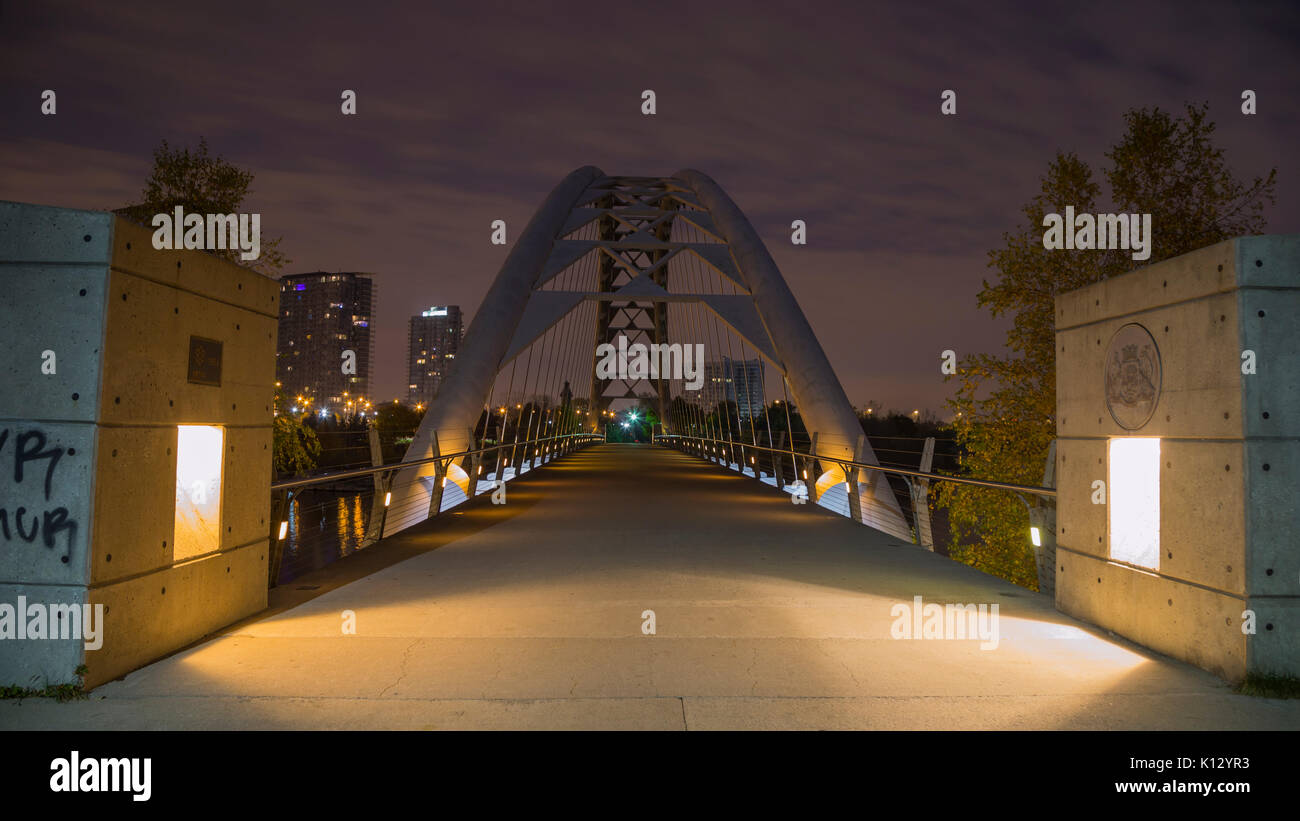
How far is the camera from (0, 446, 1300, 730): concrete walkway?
3113mm

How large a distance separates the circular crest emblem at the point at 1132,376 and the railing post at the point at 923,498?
4.10 m

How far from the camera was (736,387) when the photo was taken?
85.7 feet

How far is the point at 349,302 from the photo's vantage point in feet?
450

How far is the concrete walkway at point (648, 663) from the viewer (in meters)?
3.11

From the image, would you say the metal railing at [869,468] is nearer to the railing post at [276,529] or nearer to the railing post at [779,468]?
the railing post at [779,468]

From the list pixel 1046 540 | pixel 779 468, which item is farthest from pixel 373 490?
pixel 779 468

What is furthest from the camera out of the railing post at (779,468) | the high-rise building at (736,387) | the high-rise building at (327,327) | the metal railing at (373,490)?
the high-rise building at (327,327)

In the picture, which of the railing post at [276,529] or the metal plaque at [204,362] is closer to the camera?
the metal plaque at [204,362]

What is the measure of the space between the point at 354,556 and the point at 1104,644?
5.70 m

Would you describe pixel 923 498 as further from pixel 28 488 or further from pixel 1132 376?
pixel 28 488

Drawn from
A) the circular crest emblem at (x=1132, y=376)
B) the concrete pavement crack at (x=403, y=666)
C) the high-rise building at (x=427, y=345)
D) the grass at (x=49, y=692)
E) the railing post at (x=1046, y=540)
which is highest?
the high-rise building at (x=427, y=345)

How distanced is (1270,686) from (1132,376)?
1.53 m

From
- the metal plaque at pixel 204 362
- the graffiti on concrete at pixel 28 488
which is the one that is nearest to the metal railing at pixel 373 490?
the metal plaque at pixel 204 362
